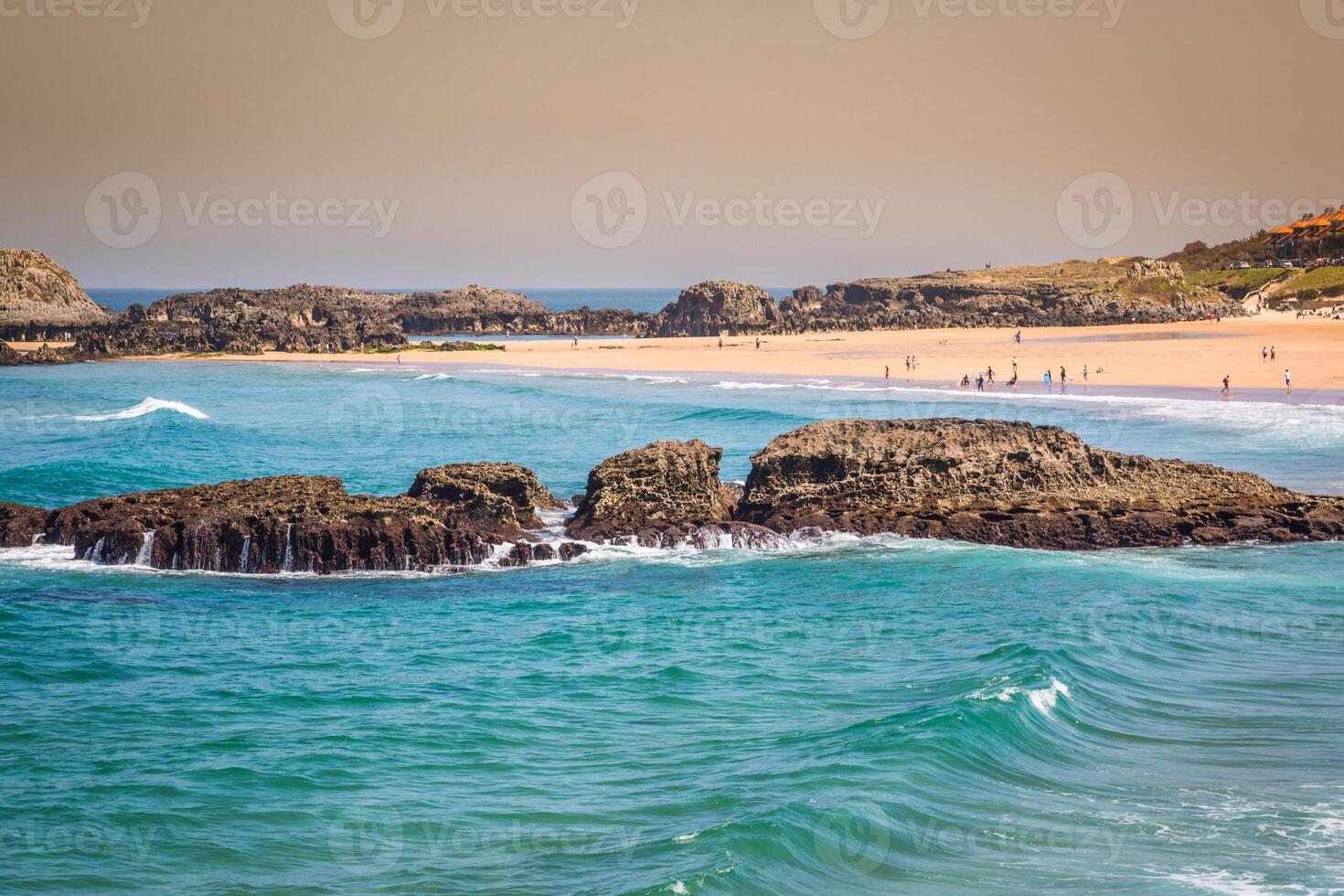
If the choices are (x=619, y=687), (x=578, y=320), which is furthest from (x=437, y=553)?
(x=578, y=320)

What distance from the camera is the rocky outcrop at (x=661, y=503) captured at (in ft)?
66.0

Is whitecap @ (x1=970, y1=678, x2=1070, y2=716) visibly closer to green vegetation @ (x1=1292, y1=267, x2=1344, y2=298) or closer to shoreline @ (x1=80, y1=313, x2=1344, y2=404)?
shoreline @ (x1=80, y1=313, x2=1344, y2=404)

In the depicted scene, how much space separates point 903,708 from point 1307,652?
545 centimetres

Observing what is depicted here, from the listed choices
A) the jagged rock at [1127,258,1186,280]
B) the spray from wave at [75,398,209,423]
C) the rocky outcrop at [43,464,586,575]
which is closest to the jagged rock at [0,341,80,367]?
the spray from wave at [75,398,209,423]

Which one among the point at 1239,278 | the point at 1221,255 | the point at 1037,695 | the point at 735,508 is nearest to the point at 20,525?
the point at 735,508

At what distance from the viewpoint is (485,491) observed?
20.7 metres

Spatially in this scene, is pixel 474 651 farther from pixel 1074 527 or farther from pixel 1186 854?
pixel 1074 527

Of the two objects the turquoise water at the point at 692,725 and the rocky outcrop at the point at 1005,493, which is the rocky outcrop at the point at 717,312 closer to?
the rocky outcrop at the point at 1005,493

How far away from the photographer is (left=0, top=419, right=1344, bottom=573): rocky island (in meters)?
Result: 18.7

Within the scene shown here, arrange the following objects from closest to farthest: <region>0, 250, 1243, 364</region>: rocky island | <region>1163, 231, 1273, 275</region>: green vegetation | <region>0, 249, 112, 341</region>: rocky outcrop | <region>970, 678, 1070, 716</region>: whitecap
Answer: <region>970, 678, 1070, 716</region>: whitecap < <region>0, 250, 1243, 364</region>: rocky island < <region>0, 249, 112, 341</region>: rocky outcrop < <region>1163, 231, 1273, 275</region>: green vegetation

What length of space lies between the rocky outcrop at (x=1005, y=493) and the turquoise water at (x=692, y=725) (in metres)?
→ 0.77

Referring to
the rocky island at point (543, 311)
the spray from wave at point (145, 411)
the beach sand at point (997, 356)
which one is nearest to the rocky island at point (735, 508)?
the spray from wave at point (145, 411)

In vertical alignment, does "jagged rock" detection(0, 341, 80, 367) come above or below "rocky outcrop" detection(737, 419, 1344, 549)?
above

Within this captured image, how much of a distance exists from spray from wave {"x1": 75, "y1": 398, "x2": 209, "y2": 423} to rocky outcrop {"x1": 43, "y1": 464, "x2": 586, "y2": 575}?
22.8m
